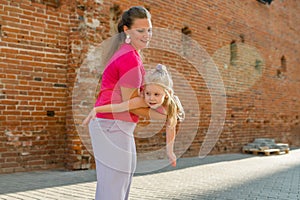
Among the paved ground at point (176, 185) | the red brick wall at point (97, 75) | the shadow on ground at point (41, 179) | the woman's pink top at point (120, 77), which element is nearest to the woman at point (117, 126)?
the woman's pink top at point (120, 77)

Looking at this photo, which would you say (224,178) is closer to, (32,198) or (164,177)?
(164,177)

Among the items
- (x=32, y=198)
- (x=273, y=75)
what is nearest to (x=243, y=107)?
(x=273, y=75)

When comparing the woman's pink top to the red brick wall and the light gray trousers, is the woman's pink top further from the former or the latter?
the red brick wall

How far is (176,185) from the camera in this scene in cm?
Answer: 454

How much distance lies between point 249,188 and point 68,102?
321 centimetres

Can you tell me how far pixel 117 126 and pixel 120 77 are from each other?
0.26 m

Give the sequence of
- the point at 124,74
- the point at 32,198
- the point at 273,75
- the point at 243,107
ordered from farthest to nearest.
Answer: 1. the point at 273,75
2. the point at 243,107
3. the point at 32,198
4. the point at 124,74

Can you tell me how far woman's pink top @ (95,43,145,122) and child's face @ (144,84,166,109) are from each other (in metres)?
0.05

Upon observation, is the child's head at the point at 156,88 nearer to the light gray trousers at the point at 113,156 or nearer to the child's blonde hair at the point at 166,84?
the child's blonde hair at the point at 166,84

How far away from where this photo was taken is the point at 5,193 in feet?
12.3

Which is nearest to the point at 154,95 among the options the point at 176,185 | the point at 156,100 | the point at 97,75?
the point at 156,100

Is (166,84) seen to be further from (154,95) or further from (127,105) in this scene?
(127,105)

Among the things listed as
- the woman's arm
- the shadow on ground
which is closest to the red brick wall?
the shadow on ground

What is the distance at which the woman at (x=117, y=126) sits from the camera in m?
1.72
